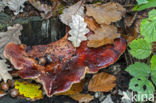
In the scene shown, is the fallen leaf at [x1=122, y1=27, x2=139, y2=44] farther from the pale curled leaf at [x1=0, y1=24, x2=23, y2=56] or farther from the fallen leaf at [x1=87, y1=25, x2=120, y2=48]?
the pale curled leaf at [x1=0, y1=24, x2=23, y2=56]

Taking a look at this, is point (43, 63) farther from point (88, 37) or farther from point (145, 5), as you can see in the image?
point (145, 5)

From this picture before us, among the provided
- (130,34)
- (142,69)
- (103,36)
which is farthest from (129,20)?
(142,69)

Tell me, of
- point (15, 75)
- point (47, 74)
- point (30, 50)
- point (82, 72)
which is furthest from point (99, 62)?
point (15, 75)

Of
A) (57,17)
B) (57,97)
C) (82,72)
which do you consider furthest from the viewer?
(57,17)

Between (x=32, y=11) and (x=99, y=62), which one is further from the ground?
(x=32, y=11)

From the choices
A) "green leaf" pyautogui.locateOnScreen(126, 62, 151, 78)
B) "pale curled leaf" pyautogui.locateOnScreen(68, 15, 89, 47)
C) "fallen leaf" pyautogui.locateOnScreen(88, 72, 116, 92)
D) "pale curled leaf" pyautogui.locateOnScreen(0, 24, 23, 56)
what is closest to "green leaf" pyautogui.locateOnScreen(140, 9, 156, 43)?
"green leaf" pyautogui.locateOnScreen(126, 62, 151, 78)

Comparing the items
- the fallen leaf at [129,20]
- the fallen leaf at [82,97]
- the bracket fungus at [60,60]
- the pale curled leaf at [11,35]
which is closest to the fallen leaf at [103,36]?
the bracket fungus at [60,60]

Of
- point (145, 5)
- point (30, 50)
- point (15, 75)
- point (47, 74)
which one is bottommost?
point (15, 75)
